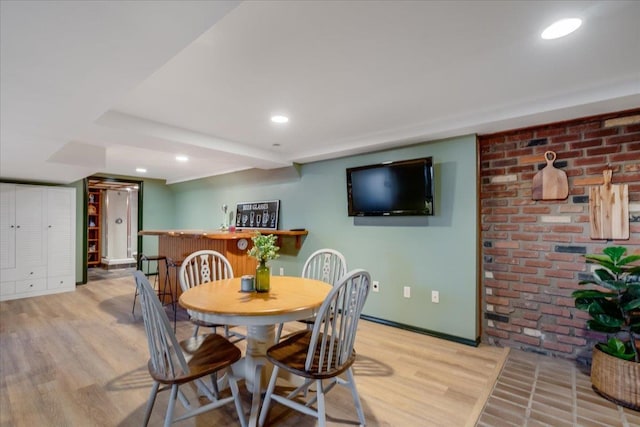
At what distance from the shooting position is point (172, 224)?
721 centimetres

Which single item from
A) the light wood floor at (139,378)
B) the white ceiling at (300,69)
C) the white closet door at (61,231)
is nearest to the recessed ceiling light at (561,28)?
the white ceiling at (300,69)

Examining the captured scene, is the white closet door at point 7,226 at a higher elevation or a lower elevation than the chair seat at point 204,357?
higher

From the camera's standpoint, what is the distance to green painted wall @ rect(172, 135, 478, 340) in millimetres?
3014

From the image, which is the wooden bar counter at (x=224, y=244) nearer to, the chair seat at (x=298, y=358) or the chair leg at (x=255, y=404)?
the chair leg at (x=255, y=404)

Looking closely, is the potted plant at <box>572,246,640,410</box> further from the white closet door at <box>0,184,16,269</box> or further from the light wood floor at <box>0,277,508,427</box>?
the white closet door at <box>0,184,16,269</box>

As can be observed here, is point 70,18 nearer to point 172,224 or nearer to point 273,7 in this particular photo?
point 273,7

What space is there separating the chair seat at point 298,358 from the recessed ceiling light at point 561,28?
78.0 inches

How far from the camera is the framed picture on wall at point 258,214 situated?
16.0 feet

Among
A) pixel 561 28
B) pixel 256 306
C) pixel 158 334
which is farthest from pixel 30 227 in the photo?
pixel 561 28

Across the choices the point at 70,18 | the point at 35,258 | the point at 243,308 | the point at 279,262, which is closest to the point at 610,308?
the point at 243,308

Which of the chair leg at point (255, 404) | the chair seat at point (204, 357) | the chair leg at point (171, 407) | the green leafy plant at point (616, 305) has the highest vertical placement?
the green leafy plant at point (616, 305)

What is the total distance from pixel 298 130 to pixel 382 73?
1.40 m

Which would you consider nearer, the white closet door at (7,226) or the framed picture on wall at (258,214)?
the white closet door at (7,226)

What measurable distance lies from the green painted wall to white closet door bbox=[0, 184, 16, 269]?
13.3 feet
